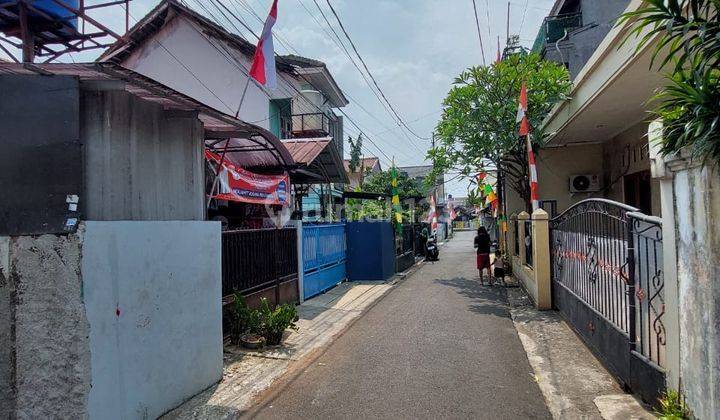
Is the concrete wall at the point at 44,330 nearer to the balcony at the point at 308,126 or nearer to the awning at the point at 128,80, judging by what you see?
the awning at the point at 128,80

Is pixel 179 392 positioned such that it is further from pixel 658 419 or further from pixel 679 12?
pixel 679 12

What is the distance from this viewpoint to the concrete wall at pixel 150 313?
3.58m

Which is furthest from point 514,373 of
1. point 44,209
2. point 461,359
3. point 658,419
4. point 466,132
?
point 466,132

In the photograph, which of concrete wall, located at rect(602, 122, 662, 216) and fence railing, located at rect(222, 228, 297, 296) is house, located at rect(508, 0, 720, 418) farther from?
fence railing, located at rect(222, 228, 297, 296)

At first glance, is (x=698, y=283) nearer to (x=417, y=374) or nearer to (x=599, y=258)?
(x=599, y=258)

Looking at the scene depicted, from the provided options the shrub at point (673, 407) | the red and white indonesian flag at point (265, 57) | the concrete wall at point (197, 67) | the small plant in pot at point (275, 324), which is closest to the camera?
the shrub at point (673, 407)

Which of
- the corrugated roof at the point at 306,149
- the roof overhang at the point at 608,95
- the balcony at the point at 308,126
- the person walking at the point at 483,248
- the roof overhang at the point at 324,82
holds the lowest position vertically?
the person walking at the point at 483,248

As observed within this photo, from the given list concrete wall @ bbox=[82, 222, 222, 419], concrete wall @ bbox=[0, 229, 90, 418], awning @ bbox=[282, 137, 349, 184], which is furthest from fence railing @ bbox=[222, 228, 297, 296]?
concrete wall @ bbox=[0, 229, 90, 418]

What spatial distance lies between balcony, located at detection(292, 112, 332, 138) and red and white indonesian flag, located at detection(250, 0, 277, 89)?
10036 mm

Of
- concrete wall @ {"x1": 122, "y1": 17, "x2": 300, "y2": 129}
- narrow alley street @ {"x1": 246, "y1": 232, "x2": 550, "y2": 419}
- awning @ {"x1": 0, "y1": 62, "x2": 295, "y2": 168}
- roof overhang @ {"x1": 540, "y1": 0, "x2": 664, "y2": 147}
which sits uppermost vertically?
concrete wall @ {"x1": 122, "y1": 17, "x2": 300, "y2": 129}

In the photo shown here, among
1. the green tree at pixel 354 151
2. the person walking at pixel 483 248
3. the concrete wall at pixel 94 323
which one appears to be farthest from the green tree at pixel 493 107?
the green tree at pixel 354 151

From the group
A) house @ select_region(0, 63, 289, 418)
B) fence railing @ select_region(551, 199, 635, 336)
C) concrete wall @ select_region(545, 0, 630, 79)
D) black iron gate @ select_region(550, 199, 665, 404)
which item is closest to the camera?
house @ select_region(0, 63, 289, 418)

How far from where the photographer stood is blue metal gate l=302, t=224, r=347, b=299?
10.0 metres

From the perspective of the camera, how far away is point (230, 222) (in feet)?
35.8
